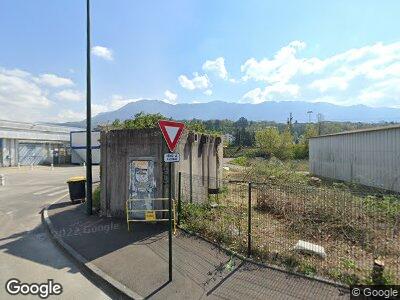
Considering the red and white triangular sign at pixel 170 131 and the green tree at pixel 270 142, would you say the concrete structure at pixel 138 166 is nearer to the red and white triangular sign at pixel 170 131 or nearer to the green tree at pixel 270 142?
the red and white triangular sign at pixel 170 131

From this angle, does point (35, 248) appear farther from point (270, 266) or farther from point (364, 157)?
point (364, 157)

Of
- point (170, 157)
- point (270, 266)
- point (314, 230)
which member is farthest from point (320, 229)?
point (170, 157)

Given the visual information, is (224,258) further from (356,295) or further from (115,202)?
(115,202)

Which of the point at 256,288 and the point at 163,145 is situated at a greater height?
the point at 163,145

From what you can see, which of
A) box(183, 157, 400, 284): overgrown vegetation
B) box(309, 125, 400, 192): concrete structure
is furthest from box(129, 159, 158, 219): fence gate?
box(309, 125, 400, 192): concrete structure

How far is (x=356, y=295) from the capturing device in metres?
5.23

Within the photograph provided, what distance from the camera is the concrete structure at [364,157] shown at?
56.6 ft

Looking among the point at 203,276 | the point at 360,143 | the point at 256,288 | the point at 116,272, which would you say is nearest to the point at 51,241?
the point at 116,272

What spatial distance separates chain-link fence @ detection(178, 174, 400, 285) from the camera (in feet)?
20.6

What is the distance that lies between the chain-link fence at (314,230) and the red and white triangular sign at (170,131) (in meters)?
2.15

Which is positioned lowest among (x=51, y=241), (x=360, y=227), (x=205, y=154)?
(x=51, y=241)

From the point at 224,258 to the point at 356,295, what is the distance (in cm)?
266

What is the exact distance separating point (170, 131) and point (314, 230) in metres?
4.73

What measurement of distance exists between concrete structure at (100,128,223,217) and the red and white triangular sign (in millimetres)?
3615
